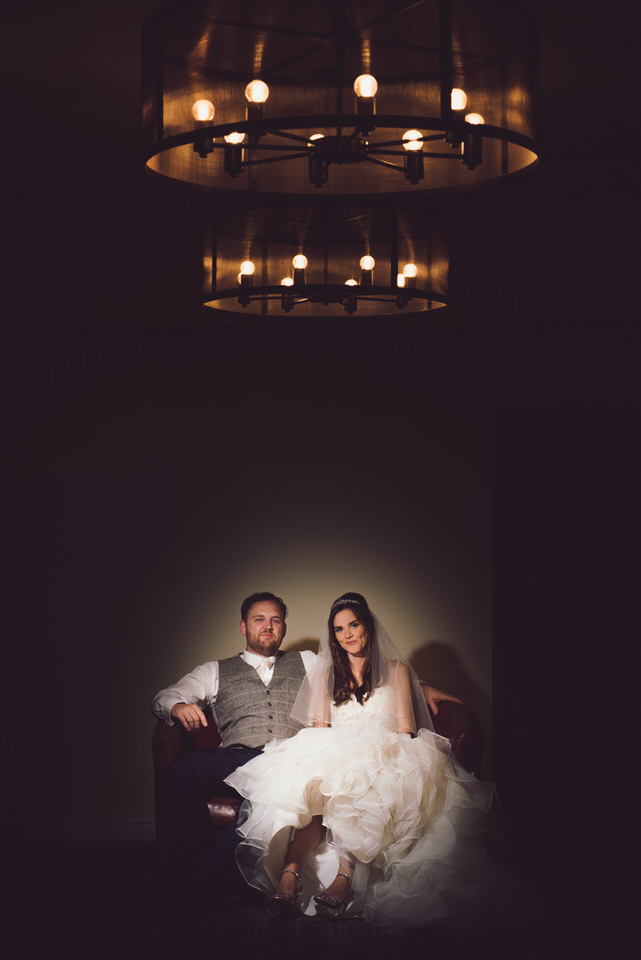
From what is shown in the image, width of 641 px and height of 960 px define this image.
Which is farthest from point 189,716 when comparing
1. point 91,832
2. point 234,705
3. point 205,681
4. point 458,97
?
point 458,97

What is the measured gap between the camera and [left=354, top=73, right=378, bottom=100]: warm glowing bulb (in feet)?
6.69

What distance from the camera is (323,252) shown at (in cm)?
356

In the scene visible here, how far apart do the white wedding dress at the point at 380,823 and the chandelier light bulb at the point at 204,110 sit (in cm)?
288

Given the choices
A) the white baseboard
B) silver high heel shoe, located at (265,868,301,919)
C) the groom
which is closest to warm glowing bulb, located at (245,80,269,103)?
silver high heel shoe, located at (265,868,301,919)

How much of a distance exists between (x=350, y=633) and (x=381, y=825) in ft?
3.34

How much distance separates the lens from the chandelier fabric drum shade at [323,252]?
3.48 metres

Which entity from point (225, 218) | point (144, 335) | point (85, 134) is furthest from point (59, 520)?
point (225, 218)

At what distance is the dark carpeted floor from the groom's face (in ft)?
3.70

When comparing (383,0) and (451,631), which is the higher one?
(383,0)

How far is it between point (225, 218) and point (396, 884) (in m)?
2.63

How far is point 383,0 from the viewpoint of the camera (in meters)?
1.98

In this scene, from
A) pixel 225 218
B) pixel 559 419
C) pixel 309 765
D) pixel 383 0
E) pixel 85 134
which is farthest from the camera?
pixel 559 419

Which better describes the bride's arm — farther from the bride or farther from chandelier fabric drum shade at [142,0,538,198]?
chandelier fabric drum shade at [142,0,538,198]

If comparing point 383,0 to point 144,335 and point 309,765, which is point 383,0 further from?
point 144,335
